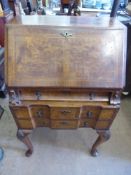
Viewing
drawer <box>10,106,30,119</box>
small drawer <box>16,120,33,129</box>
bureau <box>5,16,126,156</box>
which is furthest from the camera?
small drawer <box>16,120,33,129</box>

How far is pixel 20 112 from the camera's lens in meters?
1.21

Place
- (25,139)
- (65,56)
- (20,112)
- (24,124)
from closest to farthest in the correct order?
1. (65,56)
2. (20,112)
3. (24,124)
4. (25,139)

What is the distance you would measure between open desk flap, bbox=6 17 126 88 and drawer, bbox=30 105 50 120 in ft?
0.62

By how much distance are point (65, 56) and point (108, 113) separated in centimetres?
47

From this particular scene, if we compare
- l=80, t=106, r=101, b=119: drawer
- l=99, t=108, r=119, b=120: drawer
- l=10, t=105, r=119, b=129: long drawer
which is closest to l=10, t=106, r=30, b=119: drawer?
l=10, t=105, r=119, b=129: long drawer

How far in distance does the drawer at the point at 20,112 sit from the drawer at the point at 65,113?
0.17 metres

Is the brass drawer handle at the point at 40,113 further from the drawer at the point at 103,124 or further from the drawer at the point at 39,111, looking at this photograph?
the drawer at the point at 103,124

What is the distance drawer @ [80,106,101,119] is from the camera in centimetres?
119

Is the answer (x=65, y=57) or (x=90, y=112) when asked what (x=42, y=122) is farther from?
(x=65, y=57)

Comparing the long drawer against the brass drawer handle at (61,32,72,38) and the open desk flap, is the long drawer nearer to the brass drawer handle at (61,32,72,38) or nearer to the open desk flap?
the open desk flap

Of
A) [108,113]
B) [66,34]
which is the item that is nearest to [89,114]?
[108,113]

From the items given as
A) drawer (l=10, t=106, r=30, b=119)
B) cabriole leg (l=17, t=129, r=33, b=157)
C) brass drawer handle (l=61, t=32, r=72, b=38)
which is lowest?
cabriole leg (l=17, t=129, r=33, b=157)

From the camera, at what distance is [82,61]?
1.08m

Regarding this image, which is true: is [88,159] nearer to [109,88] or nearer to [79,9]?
[109,88]
